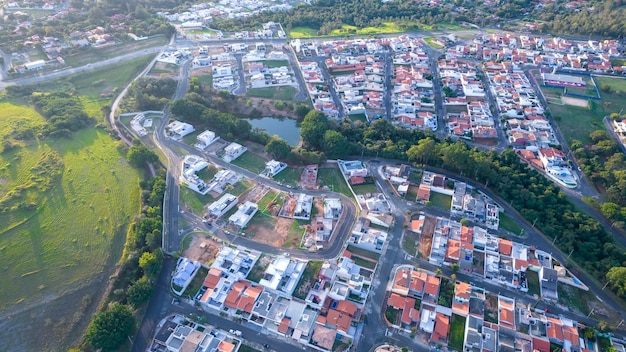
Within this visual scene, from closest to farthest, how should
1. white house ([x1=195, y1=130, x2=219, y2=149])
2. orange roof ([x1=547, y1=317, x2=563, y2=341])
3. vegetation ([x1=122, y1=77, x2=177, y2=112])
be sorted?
orange roof ([x1=547, y1=317, x2=563, y2=341])
white house ([x1=195, y1=130, x2=219, y2=149])
vegetation ([x1=122, y1=77, x2=177, y2=112])

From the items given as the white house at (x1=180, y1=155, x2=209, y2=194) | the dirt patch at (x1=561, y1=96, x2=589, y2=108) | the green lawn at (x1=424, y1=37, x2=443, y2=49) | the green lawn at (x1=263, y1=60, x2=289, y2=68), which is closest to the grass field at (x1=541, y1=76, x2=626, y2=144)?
the dirt patch at (x1=561, y1=96, x2=589, y2=108)

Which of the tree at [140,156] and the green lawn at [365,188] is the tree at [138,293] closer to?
the tree at [140,156]

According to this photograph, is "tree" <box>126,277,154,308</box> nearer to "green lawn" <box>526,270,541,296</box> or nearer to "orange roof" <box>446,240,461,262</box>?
"orange roof" <box>446,240,461,262</box>

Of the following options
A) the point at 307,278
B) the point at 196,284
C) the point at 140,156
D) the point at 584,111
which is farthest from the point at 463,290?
the point at 584,111

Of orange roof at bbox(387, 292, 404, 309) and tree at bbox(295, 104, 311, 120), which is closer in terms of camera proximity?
orange roof at bbox(387, 292, 404, 309)

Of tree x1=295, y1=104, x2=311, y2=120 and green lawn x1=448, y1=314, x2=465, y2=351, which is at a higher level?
tree x1=295, y1=104, x2=311, y2=120

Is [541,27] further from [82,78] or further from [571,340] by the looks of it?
[82,78]
